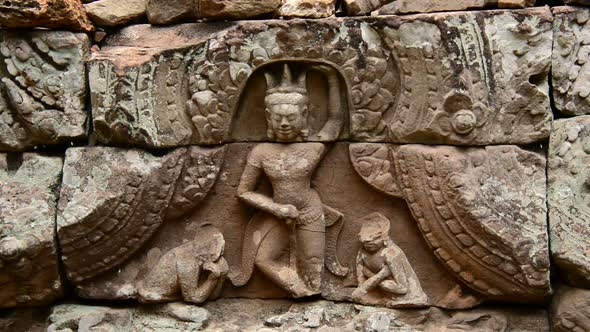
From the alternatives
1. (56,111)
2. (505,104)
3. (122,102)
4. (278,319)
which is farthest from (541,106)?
(56,111)

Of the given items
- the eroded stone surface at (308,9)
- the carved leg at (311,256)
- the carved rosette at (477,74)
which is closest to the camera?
the carved rosette at (477,74)

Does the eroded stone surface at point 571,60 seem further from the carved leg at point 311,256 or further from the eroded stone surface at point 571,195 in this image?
the carved leg at point 311,256

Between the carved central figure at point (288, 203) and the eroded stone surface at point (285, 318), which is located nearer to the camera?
the carved central figure at point (288, 203)

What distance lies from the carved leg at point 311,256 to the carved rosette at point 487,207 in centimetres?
53

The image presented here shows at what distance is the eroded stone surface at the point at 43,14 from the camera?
14.2 ft

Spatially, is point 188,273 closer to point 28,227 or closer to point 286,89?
point 28,227

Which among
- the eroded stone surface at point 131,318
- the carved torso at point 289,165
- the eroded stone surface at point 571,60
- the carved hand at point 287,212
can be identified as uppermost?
the eroded stone surface at point 571,60

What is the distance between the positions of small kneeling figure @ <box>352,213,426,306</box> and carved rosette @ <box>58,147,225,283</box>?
86cm

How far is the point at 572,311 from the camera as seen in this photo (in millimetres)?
4438

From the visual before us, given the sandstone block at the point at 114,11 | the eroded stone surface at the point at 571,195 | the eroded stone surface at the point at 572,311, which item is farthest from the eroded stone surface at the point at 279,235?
the sandstone block at the point at 114,11

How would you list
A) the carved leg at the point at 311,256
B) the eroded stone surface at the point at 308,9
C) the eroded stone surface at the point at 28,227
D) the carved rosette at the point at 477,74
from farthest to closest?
the carved leg at the point at 311,256
the eroded stone surface at the point at 28,227
the eroded stone surface at the point at 308,9
the carved rosette at the point at 477,74

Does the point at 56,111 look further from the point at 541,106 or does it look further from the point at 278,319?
the point at 541,106

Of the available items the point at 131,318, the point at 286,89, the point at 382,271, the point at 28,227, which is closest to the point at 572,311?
the point at 382,271

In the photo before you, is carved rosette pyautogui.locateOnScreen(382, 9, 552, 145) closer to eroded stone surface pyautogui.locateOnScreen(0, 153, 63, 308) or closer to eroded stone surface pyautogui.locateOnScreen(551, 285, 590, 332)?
eroded stone surface pyautogui.locateOnScreen(551, 285, 590, 332)
